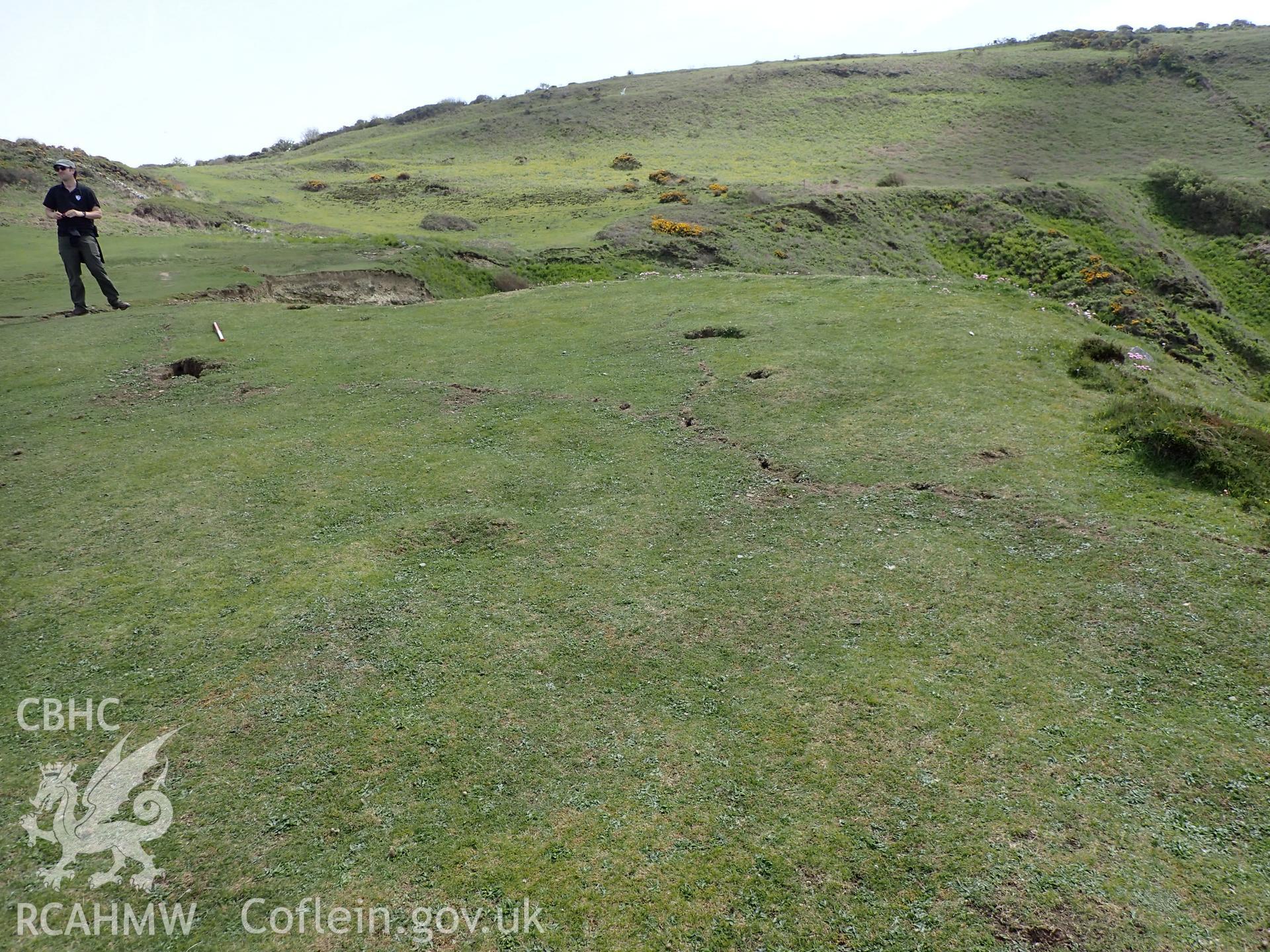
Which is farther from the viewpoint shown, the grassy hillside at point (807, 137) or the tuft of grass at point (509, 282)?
the grassy hillside at point (807, 137)

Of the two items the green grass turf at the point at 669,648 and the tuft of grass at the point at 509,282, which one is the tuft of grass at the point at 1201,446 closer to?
the green grass turf at the point at 669,648

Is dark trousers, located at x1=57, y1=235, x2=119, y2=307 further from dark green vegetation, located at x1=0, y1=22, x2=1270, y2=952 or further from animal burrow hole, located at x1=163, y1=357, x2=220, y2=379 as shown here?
animal burrow hole, located at x1=163, y1=357, x2=220, y2=379

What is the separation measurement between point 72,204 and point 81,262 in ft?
6.33

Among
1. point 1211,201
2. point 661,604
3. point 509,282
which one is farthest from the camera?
point 1211,201

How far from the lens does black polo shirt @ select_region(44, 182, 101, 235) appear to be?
17.4 meters

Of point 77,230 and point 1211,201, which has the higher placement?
point 1211,201

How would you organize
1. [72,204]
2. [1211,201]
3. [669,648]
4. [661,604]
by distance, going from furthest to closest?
[1211,201] < [72,204] < [661,604] < [669,648]

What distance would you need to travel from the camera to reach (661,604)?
9.22m

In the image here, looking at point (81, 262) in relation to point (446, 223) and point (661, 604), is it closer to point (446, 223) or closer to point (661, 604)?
point (661, 604)

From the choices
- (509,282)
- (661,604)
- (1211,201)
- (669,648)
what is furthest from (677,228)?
(1211,201)

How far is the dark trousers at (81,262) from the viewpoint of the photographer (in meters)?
18.2

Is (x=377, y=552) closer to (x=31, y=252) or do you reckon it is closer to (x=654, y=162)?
(x=31, y=252)

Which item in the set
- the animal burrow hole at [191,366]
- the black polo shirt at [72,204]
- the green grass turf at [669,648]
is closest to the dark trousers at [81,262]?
the black polo shirt at [72,204]

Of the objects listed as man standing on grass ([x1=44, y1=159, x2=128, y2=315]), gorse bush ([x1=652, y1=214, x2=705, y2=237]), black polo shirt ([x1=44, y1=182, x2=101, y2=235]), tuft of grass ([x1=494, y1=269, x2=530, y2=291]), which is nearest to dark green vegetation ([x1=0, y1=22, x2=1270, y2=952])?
man standing on grass ([x1=44, y1=159, x2=128, y2=315])
